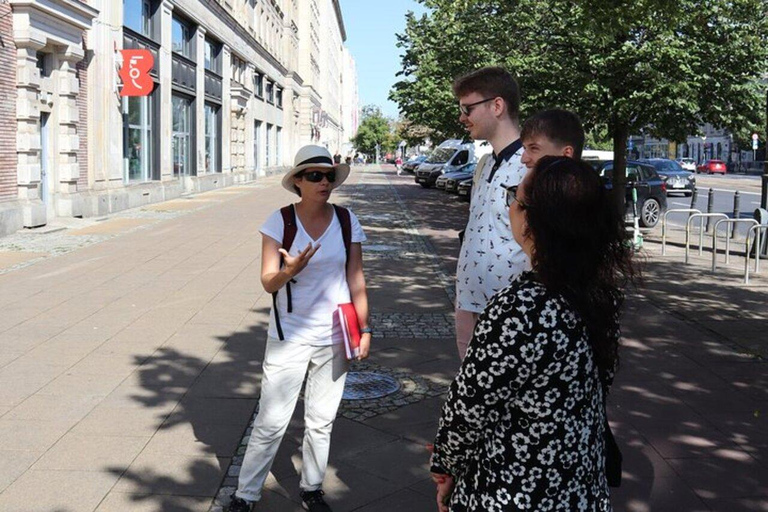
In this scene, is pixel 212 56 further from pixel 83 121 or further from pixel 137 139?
pixel 83 121

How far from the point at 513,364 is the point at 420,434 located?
322cm

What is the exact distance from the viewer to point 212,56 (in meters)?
34.3

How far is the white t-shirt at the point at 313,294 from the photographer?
3.80 m

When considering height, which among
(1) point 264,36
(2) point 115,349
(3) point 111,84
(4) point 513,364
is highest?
(1) point 264,36

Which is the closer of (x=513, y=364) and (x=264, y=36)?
Result: (x=513, y=364)

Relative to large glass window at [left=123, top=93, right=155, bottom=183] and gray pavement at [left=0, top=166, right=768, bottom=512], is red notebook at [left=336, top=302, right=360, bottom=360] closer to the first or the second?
gray pavement at [left=0, top=166, right=768, bottom=512]

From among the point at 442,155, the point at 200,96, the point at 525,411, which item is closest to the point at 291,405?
the point at 525,411

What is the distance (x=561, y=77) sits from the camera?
55.8ft

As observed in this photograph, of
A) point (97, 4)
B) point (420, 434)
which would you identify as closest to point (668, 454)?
point (420, 434)

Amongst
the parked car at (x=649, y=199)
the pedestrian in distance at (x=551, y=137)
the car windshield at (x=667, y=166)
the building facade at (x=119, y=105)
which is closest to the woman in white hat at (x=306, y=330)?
the pedestrian in distance at (x=551, y=137)

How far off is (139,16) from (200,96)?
702 centimetres

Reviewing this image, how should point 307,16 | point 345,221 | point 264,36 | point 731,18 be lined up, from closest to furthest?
point 345,221
point 731,18
point 264,36
point 307,16

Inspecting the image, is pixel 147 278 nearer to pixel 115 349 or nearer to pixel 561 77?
pixel 115 349

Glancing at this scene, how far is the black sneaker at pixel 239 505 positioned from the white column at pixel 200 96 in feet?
91.2
